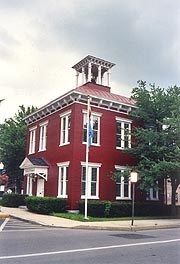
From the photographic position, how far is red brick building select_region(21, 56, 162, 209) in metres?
22.2

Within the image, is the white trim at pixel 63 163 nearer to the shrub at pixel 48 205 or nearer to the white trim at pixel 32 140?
the shrub at pixel 48 205

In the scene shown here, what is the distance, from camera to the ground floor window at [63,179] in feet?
73.8

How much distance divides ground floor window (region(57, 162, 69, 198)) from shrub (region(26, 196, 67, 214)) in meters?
1.32

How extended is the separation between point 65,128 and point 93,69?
677 centimetres

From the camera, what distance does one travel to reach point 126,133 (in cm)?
2402

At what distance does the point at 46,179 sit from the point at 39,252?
Result: 55.1ft

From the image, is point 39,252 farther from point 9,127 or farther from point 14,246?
point 9,127

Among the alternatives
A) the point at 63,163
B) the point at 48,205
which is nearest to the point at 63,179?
the point at 63,163

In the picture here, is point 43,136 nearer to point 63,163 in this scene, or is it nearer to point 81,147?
point 63,163

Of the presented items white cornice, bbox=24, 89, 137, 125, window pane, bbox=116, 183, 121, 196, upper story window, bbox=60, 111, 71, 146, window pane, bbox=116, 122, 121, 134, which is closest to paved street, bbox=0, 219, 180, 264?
upper story window, bbox=60, 111, 71, 146

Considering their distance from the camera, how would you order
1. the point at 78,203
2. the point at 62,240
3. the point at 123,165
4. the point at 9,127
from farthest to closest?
the point at 9,127
the point at 123,165
the point at 78,203
the point at 62,240

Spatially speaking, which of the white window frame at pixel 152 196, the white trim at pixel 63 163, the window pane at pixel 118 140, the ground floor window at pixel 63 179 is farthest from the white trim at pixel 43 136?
the white window frame at pixel 152 196

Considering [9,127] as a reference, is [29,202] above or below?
below

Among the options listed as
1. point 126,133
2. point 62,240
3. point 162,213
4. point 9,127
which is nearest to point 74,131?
point 126,133
